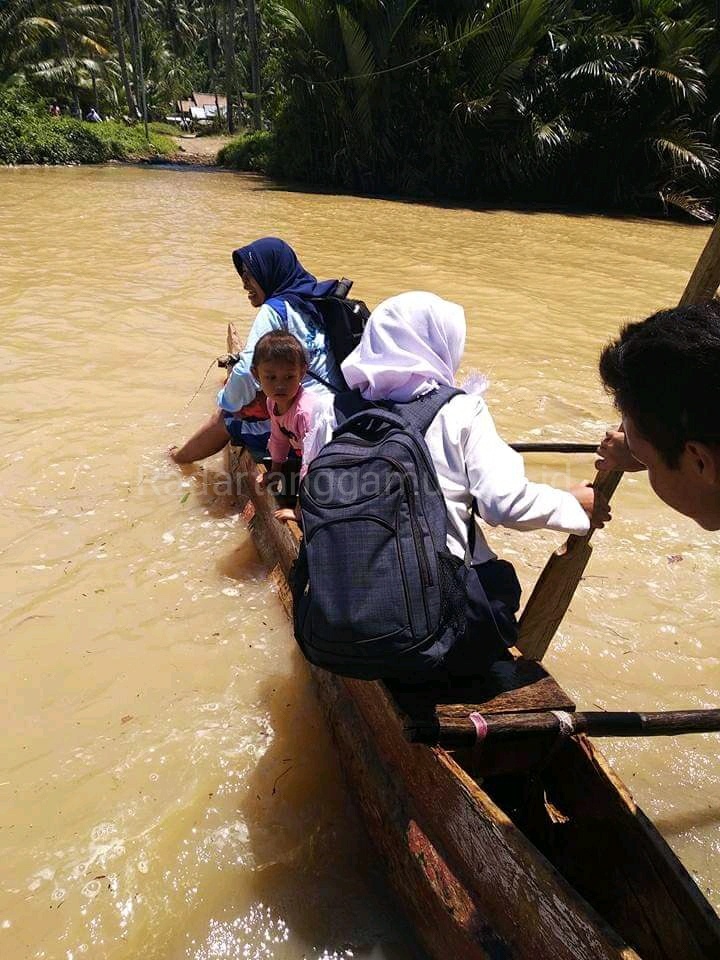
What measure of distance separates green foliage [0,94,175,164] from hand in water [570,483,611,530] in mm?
24062

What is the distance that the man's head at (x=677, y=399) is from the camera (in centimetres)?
116

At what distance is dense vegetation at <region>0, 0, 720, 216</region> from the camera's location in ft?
49.2

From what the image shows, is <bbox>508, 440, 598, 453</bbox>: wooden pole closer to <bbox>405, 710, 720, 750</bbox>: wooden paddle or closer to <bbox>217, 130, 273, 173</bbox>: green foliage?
<bbox>405, 710, 720, 750</bbox>: wooden paddle

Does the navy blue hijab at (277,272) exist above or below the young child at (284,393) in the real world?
above

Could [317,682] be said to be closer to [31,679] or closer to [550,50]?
[31,679]

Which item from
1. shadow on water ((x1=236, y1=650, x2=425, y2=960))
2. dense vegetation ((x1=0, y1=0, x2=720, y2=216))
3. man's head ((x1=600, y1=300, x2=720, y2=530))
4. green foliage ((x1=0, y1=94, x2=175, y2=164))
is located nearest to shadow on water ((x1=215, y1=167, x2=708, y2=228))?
dense vegetation ((x1=0, y1=0, x2=720, y2=216))

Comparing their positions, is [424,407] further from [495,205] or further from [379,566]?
[495,205]

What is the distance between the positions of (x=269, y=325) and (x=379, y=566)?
6.71 feet

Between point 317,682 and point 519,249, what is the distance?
36.1 feet

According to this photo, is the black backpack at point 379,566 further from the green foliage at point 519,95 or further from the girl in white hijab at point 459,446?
the green foliage at point 519,95

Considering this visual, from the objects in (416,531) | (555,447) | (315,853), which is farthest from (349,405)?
(315,853)

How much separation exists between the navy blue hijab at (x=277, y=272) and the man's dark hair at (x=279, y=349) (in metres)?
0.57

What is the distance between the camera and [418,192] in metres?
18.4

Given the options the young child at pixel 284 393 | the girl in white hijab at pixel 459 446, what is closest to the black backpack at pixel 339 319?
the young child at pixel 284 393
